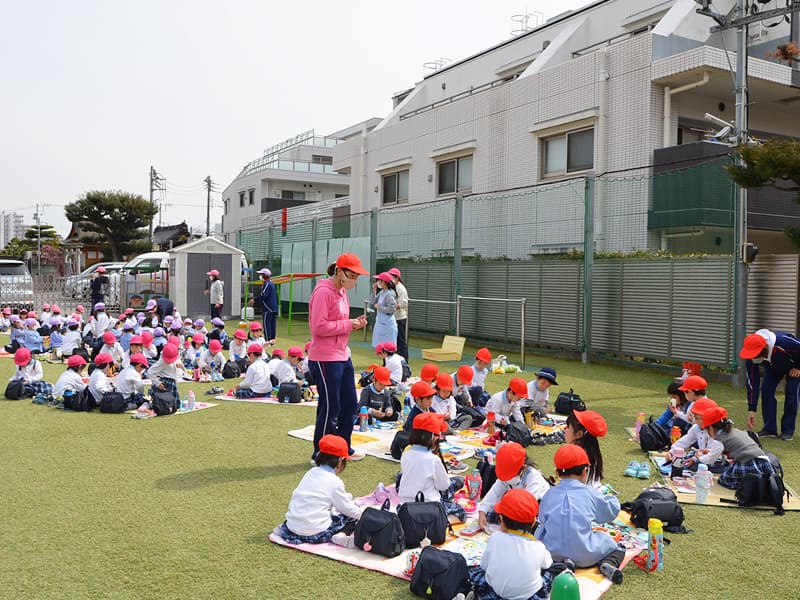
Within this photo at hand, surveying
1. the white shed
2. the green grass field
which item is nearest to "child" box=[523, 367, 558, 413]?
the green grass field

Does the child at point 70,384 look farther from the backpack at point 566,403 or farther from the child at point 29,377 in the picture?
the backpack at point 566,403

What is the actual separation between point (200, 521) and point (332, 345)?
1.92 meters

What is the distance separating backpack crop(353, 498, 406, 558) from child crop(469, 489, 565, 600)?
0.76 metres

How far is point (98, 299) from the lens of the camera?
58.4 feet

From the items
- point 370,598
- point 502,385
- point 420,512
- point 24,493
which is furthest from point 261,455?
point 502,385

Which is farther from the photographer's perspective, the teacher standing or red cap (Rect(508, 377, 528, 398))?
red cap (Rect(508, 377, 528, 398))

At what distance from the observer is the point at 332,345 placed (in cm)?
617

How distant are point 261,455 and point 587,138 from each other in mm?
12386

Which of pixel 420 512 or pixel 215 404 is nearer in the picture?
pixel 420 512

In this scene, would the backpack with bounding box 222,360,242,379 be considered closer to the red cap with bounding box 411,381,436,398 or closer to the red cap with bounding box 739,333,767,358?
the red cap with bounding box 411,381,436,398

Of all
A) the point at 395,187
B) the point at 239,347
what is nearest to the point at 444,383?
the point at 239,347

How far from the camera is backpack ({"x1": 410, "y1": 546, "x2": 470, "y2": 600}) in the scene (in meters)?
3.79

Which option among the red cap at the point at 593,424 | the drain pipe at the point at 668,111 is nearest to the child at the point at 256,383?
the red cap at the point at 593,424

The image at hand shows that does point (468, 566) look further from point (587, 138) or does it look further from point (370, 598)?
point (587, 138)
